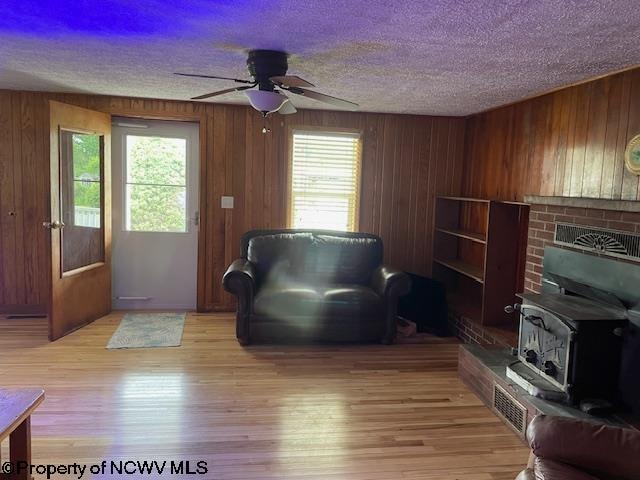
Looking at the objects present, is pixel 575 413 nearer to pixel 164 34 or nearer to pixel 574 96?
pixel 574 96

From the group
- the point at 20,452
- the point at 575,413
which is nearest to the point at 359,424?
the point at 575,413

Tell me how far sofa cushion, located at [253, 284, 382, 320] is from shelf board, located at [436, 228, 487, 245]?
105 cm

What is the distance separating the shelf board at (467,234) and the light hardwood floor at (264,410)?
3.32 ft

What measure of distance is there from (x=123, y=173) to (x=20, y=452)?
3.37 m

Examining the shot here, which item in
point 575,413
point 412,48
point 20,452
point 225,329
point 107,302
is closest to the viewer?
point 20,452

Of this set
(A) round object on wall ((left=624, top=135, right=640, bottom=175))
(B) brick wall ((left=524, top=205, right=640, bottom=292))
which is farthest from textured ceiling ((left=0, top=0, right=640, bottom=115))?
(B) brick wall ((left=524, top=205, right=640, bottom=292))

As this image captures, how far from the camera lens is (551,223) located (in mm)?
3305

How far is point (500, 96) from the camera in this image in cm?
396

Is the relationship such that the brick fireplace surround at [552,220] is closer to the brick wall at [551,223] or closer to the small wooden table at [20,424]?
the brick wall at [551,223]

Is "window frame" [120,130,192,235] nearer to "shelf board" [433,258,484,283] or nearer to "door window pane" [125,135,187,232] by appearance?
"door window pane" [125,135,187,232]

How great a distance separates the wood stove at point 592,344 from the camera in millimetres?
2549

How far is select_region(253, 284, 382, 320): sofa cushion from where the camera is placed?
403cm

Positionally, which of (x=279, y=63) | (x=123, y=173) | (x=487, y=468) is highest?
(x=279, y=63)

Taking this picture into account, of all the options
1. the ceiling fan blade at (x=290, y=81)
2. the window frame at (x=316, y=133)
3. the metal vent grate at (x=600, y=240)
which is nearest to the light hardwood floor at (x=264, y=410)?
the metal vent grate at (x=600, y=240)
